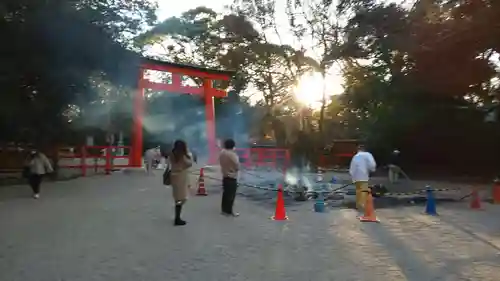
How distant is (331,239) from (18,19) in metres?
11.7

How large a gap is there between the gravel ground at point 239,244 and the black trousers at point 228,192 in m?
0.31

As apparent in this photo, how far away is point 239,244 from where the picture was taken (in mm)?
8586

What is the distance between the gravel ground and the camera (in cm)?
668

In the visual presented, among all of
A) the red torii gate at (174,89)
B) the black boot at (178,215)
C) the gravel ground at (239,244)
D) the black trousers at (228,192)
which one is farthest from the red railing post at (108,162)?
the black boot at (178,215)

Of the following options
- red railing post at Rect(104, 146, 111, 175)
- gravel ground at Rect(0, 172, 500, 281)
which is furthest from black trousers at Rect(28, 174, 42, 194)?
red railing post at Rect(104, 146, 111, 175)

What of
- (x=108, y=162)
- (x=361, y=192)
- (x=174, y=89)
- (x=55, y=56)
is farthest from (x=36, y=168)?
(x=174, y=89)

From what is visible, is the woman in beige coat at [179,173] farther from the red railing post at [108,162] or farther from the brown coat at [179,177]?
the red railing post at [108,162]

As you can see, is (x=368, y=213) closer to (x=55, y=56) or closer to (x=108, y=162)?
(x=55, y=56)

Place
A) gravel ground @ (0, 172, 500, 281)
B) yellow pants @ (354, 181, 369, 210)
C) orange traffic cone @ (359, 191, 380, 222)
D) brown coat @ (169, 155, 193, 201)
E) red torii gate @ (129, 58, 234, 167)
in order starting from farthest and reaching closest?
red torii gate @ (129, 58, 234, 167), yellow pants @ (354, 181, 369, 210), orange traffic cone @ (359, 191, 380, 222), brown coat @ (169, 155, 193, 201), gravel ground @ (0, 172, 500, 281)

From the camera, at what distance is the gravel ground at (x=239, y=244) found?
21.9 ft

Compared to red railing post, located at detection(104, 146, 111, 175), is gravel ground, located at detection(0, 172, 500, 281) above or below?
below

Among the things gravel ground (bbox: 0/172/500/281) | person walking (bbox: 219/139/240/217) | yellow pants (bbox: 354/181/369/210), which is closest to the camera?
gravel ground (bbox: 0/172/500/281)

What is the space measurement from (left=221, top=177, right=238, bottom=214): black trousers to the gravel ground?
1.00 ft

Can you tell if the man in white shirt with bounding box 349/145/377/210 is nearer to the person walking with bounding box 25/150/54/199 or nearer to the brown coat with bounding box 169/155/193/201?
the brown coat with bounding box 169/155/193/201
